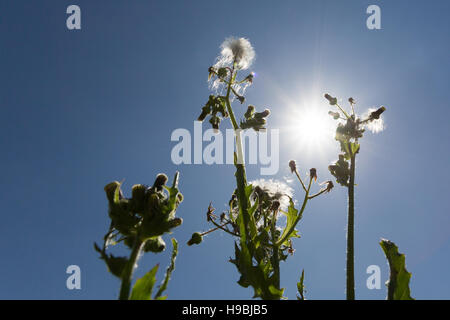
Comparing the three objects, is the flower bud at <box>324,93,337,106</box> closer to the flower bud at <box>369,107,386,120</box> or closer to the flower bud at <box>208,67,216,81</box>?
the flower bud at <box>369,107,386,120</box>

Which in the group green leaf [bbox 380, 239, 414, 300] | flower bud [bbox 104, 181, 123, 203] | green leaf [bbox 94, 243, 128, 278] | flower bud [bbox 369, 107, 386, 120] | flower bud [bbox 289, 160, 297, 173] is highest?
flower bud [bbox 369, 107, 386, 120]

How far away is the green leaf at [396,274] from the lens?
207 centimetres

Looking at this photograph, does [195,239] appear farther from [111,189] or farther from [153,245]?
[111,189]

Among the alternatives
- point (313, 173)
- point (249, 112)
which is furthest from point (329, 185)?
point (249, 112)

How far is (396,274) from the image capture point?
213 cm

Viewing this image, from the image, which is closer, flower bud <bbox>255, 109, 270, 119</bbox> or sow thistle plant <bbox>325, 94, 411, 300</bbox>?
sow thistle plant <bbox>325, 94, 411, 300</bbox>

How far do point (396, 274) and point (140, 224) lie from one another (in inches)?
69.3

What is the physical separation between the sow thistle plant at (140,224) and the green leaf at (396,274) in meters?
1.46

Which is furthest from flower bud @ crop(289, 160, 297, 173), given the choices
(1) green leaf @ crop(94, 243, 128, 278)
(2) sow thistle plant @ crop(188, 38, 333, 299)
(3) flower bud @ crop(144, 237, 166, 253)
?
(1) green leaf @ crop(94, 243, 128, 278)

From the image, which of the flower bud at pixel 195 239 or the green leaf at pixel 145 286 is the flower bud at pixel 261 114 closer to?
the flower bud at pixel 195 239

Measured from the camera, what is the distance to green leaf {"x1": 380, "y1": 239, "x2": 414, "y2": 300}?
2074 mm

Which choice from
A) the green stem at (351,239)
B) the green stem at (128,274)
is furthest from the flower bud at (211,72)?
the green stem at (128,274)

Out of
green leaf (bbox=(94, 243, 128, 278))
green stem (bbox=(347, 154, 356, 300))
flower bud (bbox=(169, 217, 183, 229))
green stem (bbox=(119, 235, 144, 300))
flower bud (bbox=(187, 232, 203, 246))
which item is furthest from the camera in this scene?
flower bud (bbox=(187, 232, 203, 246))
